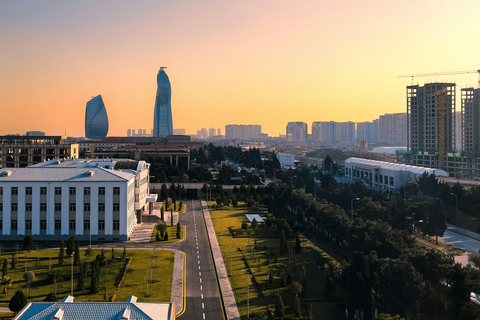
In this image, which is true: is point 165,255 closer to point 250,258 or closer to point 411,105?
point 250,258

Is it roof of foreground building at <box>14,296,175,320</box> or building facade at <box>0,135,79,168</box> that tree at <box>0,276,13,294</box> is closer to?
roof of foreground building at <box>14,296,175,320</box>

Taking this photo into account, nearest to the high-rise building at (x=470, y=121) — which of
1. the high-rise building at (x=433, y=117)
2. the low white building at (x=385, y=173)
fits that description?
the high-rise building at (x=433, y=117)

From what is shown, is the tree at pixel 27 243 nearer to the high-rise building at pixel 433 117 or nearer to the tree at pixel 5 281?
the tree at pixel 5 281

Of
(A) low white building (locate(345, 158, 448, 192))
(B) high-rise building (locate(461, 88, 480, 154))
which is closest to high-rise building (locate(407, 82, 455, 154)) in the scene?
(B) high-rise building (locate(461, 88, 480, 154))

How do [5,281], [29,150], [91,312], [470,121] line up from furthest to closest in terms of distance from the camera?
[470,121], [29,150], [5,281], [91,312]

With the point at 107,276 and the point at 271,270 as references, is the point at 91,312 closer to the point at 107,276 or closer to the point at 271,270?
the point at 107,276

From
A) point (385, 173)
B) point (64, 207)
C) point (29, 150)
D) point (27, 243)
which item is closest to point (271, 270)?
point (27, 243)
